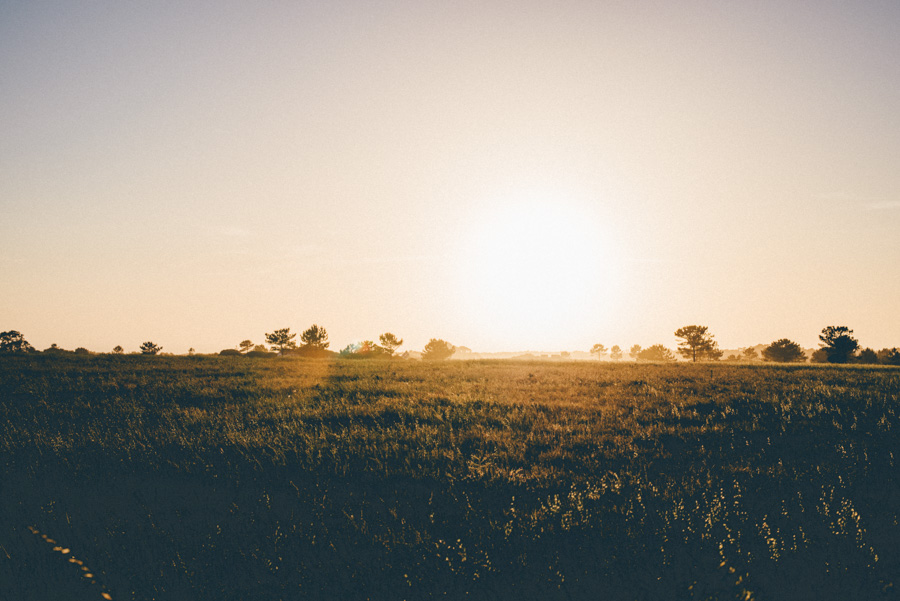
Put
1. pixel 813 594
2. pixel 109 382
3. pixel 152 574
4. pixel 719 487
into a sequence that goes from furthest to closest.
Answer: pixel 109 382, pixel 719 487, pixel 152 574, pixel 813 594

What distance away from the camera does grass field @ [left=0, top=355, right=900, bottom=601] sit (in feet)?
9.74

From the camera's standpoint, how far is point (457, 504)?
162 inches

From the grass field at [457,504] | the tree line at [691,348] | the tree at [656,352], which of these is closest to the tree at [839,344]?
the tree line at [691,348]

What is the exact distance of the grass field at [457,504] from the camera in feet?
9.74

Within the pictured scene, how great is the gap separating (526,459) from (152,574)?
4.14 m

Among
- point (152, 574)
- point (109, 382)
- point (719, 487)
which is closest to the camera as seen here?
point (152, 574)

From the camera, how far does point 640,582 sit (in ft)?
9.39

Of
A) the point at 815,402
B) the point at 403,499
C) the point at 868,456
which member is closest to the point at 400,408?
the point at 403,499

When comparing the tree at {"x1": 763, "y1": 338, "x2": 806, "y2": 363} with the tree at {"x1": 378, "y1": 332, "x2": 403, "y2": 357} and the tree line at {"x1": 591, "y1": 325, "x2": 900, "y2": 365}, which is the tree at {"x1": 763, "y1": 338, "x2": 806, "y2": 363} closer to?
the tree line at {"x1": 591, "y1": 325, "x2": 900, "y2": 365}

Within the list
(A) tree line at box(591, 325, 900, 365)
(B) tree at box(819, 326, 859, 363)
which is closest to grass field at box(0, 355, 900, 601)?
(A) tree line at box(591, 325, 900, 365)

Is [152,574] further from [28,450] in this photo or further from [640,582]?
[28,450]

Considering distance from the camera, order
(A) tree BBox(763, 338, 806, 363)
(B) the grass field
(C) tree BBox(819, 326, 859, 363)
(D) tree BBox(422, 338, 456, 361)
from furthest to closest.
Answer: (D) tree BBox(422, 338, 456, 361) → (A) tree BBox(763, 338, 806, 363) → (C) tree BBox(819, 326, 859, 363) → (B) the grass field

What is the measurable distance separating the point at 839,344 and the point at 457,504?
73.0m

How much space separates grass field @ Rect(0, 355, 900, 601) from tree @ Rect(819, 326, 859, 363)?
6325 centimetres
